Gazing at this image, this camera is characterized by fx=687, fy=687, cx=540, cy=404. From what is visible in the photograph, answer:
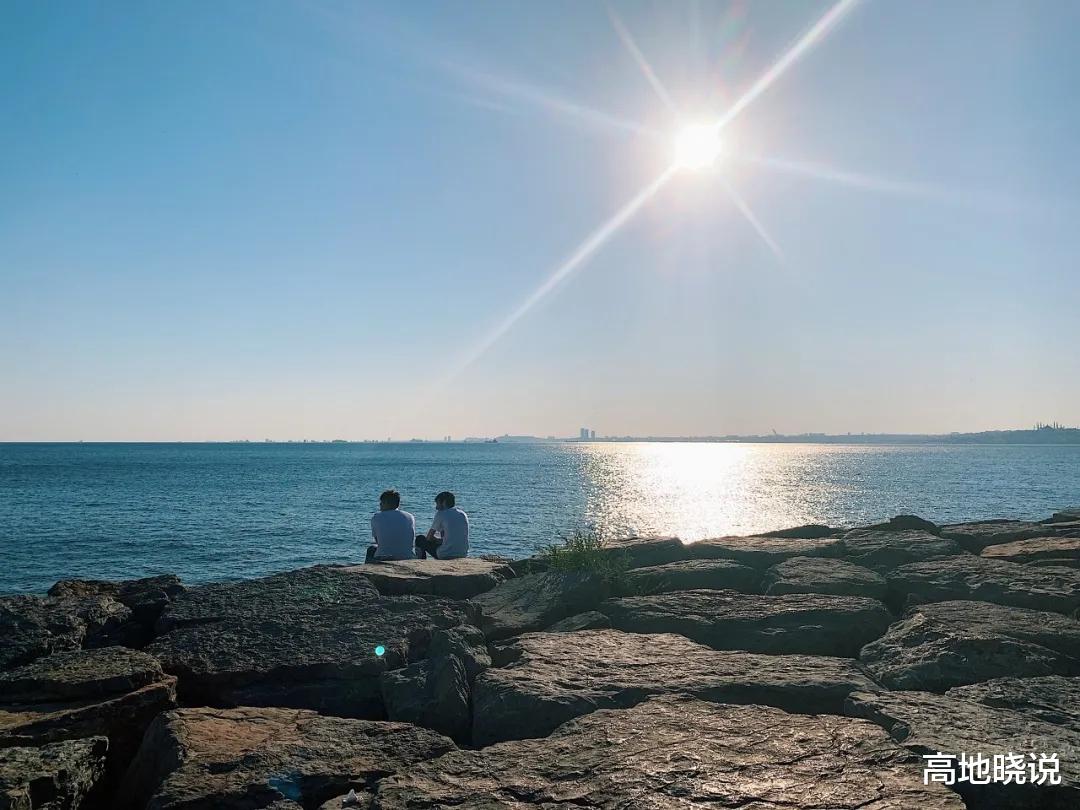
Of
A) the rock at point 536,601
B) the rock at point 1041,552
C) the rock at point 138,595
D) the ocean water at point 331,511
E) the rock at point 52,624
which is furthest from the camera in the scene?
the ocean water at point 331,511

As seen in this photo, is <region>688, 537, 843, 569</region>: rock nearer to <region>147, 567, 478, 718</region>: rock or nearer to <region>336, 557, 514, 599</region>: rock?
<region>336, 557, 514, 599</region>: rock

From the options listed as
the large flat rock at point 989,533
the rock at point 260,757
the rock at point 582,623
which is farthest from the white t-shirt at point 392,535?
the large flat rock at point 989,533

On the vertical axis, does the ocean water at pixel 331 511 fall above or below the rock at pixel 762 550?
below

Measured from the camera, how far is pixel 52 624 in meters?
6.34

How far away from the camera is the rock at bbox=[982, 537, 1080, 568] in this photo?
848cm

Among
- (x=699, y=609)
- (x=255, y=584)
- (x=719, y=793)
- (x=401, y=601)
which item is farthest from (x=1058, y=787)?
(x=255, y=584)

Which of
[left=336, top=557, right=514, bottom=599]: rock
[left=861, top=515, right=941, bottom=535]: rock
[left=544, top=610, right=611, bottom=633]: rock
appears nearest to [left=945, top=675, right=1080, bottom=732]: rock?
[left=544, top=610, right=611, bottom=633]: rock

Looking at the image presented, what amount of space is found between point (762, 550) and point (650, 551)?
5.16 feet

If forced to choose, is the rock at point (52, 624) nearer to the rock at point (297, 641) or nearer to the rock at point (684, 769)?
the rock at point (297, 641)

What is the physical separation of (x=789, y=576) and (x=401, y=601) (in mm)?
4408

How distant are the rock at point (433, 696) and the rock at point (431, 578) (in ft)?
9.02

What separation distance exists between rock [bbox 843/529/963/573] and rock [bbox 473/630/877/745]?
165 inches

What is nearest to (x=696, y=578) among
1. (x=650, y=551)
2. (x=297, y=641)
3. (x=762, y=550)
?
(x=650, y=551)

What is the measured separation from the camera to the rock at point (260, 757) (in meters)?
3.69
